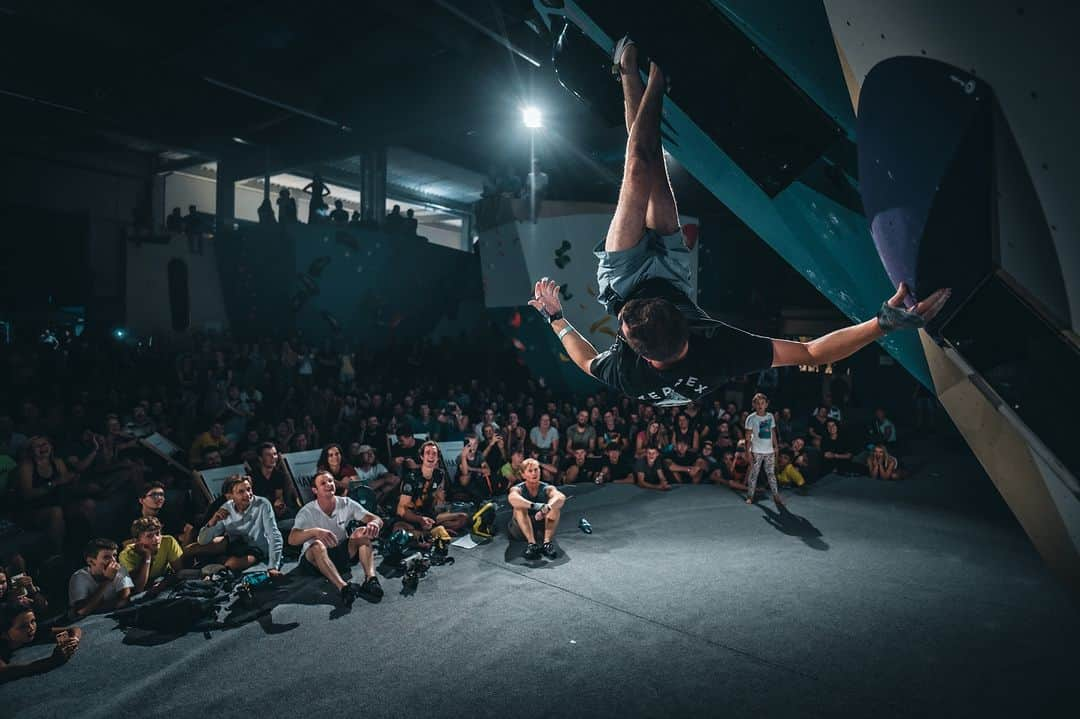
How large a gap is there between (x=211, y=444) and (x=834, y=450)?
319 inches

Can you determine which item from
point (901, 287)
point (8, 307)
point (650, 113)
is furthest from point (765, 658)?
point (8, 307)

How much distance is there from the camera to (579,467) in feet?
26.6

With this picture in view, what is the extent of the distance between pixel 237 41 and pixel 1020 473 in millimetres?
10955

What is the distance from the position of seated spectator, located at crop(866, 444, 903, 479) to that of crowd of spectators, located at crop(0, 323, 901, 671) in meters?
0.03

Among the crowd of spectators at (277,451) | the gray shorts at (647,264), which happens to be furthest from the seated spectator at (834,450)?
the gray shorts at (647,264)

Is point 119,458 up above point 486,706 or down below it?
above

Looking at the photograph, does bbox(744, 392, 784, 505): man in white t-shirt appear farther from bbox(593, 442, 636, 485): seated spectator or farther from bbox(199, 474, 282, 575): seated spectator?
bbox(199, 474, 282, 575): seated spectator

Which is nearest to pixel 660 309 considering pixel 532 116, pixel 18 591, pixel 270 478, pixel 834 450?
pixel 18 591

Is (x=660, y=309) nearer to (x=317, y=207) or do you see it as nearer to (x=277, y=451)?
(x=277, y=451)

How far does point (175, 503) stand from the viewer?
5.12 meters

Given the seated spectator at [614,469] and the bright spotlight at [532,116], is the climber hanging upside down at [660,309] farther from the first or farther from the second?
the bright spotlight at [532,116]

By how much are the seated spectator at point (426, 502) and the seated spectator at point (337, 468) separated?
0.55 m

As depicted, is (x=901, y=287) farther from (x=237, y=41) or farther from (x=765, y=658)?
(x=237, y=41)

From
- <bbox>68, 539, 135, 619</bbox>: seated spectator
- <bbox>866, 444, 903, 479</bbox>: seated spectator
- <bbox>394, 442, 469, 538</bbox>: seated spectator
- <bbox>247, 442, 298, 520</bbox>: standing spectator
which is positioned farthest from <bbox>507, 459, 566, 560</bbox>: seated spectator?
<bbox>866, 444, 903, 479</bbox>: seated spectator
